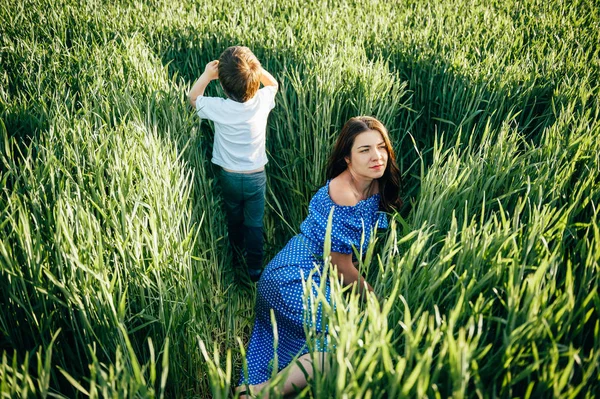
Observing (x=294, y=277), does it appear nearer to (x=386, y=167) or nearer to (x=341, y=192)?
(x=341, y=192)

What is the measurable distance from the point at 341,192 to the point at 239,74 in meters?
0.70

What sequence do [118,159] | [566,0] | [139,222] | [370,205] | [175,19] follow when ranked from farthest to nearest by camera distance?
[566,0] < [175,19] < [370,205] < [118,159] < [139,222]

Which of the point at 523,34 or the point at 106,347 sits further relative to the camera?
the point at 523,34

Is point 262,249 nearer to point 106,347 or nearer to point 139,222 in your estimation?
point 139,222

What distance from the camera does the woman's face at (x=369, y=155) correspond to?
6.15 feet

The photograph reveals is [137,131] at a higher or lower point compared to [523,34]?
lower

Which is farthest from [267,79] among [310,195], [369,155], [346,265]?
[346,265]

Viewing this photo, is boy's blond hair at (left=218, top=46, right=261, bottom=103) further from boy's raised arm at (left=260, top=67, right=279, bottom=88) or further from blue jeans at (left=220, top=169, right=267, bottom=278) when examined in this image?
blue jeans at (left=220, top=169, right=267, bottom=278)

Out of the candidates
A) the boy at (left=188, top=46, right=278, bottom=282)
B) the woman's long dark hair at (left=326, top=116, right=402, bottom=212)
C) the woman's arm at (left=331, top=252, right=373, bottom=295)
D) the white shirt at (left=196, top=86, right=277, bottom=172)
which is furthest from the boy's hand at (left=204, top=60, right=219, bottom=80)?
the woman's arm at (left=331, top=252, right=373, bottom=295)

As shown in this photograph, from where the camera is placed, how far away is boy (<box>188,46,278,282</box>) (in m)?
2.08

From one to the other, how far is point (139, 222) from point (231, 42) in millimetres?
1844

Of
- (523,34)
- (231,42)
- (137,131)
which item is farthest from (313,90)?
(523,34)

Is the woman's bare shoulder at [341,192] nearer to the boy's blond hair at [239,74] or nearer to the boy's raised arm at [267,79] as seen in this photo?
the boy's blond hair at [239,74]

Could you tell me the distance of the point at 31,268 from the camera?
1.24 metres
